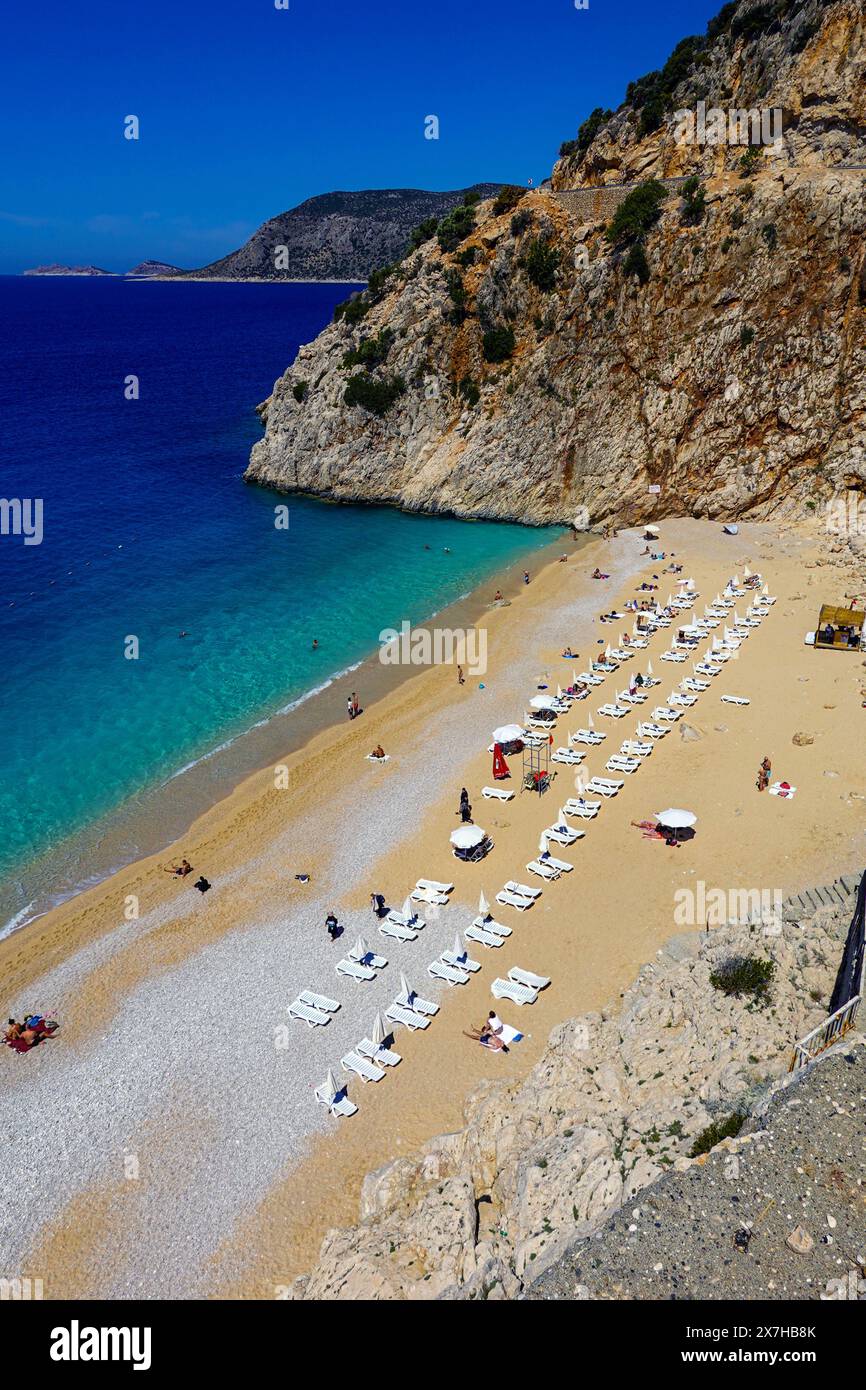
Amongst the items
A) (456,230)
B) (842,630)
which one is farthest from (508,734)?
(456,230)

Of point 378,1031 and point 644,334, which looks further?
point 644,334

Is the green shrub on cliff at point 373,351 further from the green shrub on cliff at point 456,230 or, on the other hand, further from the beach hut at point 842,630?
the beach hut at point 842,630

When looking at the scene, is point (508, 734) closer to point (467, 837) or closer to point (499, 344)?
point (467, 837)

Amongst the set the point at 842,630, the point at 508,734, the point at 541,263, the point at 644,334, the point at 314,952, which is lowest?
the point at 314,952

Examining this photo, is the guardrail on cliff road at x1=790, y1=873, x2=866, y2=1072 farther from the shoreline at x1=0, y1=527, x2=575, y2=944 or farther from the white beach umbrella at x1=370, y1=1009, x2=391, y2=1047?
the shoreline at x1=0, y1=527, x2=575, y2=944

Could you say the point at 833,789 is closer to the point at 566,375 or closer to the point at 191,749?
the point at 191,749
